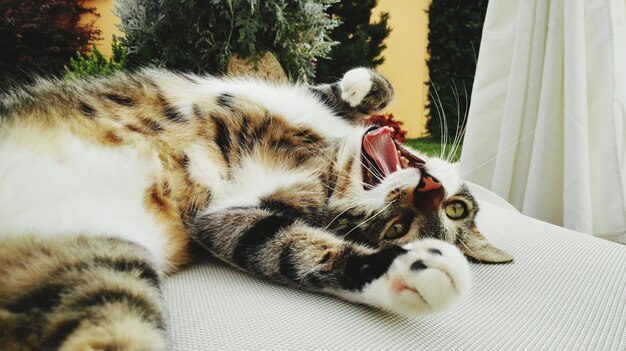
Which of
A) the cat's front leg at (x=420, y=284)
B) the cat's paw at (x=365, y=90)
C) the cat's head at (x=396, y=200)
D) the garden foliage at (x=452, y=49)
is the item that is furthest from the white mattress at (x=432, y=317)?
the garden foliage at (x=452, y=49)

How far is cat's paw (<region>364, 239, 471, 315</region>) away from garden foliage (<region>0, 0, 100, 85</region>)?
4456 mm

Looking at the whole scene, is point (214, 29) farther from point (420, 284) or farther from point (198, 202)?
point (420, 284)

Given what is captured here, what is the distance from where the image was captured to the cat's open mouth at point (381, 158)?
1.08m

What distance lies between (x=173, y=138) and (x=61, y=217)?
32 cm

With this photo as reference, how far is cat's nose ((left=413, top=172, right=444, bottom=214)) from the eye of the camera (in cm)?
96

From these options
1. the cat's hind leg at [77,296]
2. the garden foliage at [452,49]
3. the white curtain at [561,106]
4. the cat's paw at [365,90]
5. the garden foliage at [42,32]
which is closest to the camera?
the cat's hind leg at [77,296]

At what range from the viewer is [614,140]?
5.52 ft

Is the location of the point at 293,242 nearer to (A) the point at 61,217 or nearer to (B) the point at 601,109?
(A) the point at 61,217

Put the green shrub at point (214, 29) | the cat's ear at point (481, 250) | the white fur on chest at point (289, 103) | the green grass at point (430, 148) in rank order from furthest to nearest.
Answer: the green shrub at point (214, 29), the green grass at point (430, 148), the white fur on chest at point (289, 103), the cat's ear at point (481, 250)

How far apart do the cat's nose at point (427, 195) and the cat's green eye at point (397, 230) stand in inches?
2.1

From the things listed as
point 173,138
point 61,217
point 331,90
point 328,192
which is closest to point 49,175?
point 61,217

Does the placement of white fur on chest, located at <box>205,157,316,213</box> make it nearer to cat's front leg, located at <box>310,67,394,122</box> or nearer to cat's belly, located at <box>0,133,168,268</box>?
cat's belly, located at <box>0,133,168,268</box>

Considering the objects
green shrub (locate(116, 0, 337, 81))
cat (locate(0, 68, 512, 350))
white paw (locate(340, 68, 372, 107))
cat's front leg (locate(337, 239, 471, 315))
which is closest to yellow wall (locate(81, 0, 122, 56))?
green shrub (locate(116, 0, 337, 81))

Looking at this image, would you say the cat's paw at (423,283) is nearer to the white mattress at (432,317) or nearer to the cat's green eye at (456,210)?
the white mattress at (432,317)
